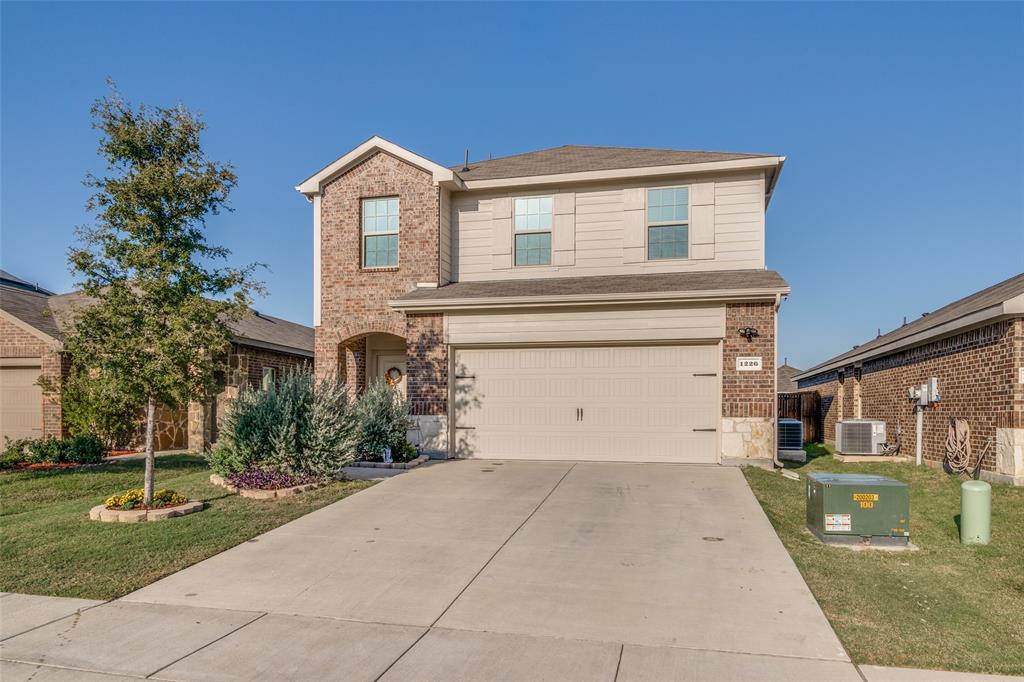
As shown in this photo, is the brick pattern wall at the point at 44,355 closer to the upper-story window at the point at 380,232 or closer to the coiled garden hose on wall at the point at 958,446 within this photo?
the upper-story window at the point at 380,232

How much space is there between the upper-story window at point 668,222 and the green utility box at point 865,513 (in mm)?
7496

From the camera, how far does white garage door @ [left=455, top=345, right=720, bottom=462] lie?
12.6 meters

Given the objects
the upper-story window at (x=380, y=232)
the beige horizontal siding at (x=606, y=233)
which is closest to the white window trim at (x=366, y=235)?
the upper-story window at (x=380, y=232)

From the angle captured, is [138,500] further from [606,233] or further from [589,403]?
[606,233]

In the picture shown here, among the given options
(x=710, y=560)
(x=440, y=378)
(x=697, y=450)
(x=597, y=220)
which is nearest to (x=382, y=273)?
(x=440, y=378)

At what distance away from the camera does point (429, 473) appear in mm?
11555

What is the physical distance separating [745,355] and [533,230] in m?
5.44

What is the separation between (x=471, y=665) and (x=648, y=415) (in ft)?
29.2

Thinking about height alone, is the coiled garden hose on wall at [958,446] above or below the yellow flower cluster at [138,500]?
above

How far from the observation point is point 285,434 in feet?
32.8

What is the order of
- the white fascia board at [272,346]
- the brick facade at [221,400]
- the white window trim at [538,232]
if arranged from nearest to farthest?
1. the white window trim at [538,232]
2. the brick facade at [221,400]
3. the white fascia board at [272,346]

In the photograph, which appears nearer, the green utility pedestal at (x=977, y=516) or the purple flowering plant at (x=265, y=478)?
the green utility pedestal at (x=977, y=516)

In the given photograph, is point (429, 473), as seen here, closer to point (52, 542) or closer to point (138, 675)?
point (52, 542)

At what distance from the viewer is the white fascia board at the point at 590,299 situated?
11.9m
